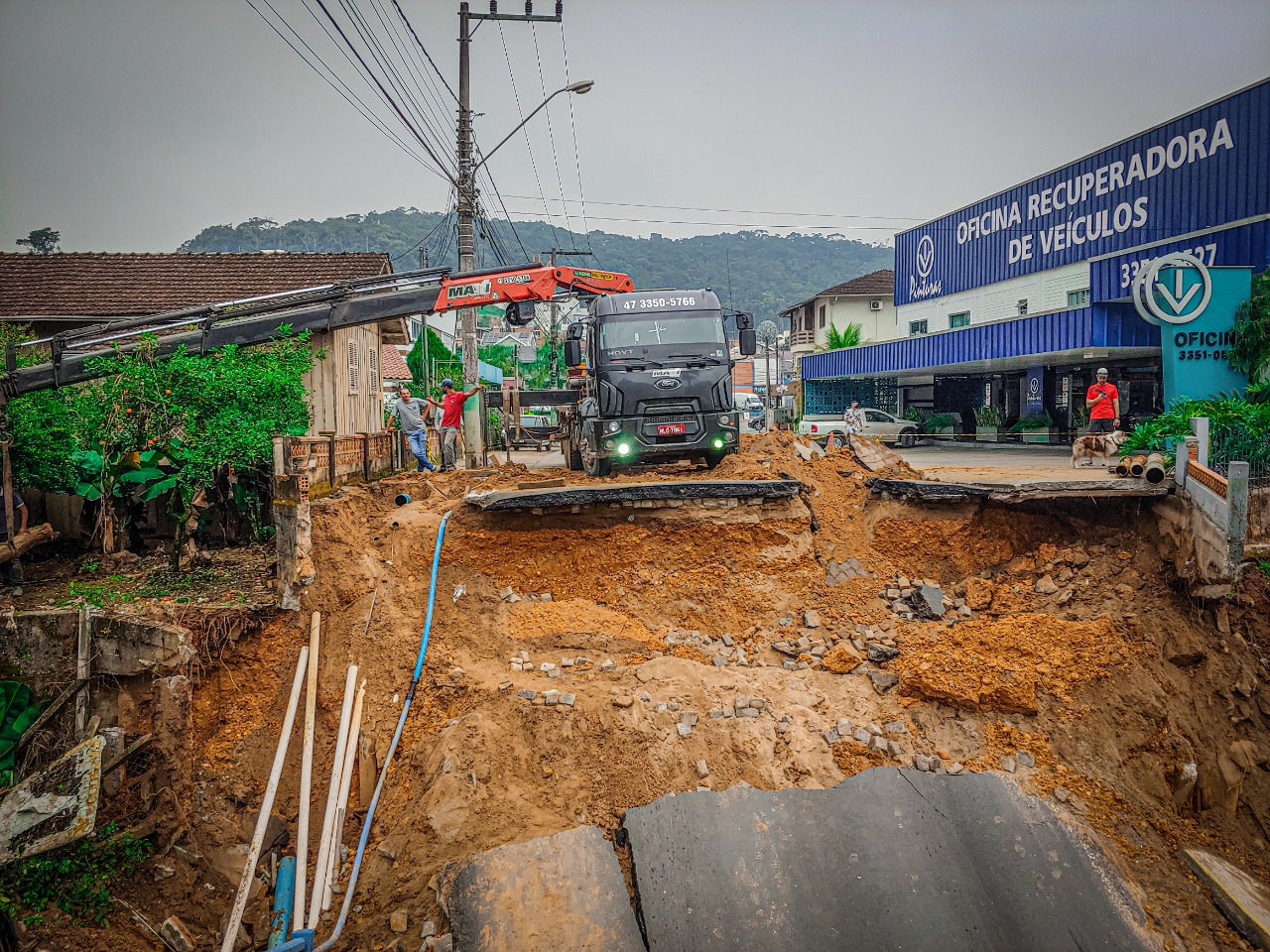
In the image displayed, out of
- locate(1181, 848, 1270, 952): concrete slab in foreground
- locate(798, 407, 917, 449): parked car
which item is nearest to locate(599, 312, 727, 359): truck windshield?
locate(1181, 848, 1270, 952): concrete slab in foreground

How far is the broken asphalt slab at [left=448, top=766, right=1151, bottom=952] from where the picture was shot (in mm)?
5668

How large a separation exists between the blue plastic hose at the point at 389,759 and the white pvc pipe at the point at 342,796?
141 millimetres

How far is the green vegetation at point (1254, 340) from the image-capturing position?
1196cm

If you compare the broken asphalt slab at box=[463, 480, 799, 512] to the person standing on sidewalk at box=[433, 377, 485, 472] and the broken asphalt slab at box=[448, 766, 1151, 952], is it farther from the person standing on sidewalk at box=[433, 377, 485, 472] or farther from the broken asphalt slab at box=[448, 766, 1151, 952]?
the person standing on sidewalk at box=[433, 377, 485, 472]

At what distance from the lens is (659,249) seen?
116312 millimetres

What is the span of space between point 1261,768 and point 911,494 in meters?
4.23

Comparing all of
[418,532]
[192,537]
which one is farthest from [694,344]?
[192,537]

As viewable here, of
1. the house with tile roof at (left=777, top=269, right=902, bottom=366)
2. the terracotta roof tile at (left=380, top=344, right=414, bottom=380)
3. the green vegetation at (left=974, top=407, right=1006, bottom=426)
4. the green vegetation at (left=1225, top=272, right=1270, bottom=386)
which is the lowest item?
the green vegetation at (left=974, top=407, right=1006, bottom=426)

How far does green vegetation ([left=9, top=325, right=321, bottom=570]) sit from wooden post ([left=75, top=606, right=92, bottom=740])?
4.90 ft

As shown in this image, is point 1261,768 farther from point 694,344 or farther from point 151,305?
point 151,305

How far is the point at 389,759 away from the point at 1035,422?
2256 cm

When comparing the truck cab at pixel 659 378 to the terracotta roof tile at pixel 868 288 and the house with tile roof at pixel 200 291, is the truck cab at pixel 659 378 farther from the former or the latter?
the terracotta roof tile at pixel 868 288

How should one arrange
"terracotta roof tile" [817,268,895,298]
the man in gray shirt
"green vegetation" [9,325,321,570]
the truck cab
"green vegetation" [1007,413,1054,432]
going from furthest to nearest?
1. "terracotta roof tile" [817,268,895,298]
2. "green vegetation" [1007,413,1054,432]
3. the man in gray shirt
4. the truck cab
5. "green vegetation" [9,325,321,570]

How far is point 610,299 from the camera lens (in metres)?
11.1
